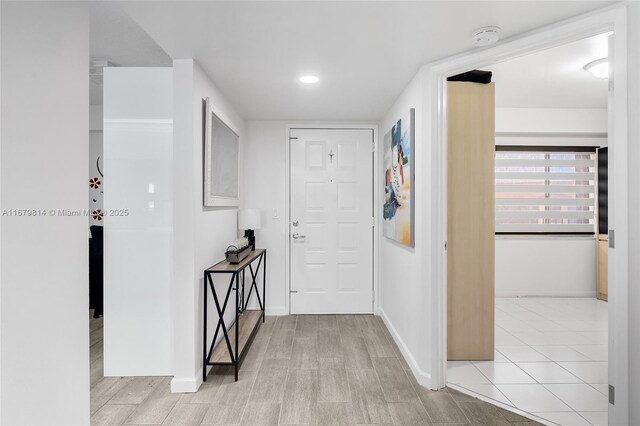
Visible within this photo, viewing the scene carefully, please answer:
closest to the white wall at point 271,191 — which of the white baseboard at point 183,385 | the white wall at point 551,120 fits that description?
the white baseboard at point 183,385

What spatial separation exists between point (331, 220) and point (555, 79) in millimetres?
2799

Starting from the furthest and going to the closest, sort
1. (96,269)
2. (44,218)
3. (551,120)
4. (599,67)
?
(551,120)
(96,269)
(599,67)
(44,218)

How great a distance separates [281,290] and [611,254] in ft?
10.8

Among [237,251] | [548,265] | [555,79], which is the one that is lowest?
[548,265]

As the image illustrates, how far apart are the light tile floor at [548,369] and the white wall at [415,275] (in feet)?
1.07

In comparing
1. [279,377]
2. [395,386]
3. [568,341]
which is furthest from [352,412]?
[568,341]

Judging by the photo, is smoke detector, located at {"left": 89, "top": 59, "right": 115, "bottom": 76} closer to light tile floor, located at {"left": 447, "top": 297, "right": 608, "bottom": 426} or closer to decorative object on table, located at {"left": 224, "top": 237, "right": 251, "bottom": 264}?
decorative object on table, located at {"left": 224, "top": 237, "right": 251, "bottom": 264}

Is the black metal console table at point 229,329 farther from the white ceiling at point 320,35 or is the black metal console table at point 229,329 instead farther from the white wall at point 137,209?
the white ceiling at point 320,35

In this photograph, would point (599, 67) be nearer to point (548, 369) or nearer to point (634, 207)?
point (634, 207)

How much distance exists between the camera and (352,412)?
88.0 inches

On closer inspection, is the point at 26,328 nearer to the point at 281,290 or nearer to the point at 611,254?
the point at 611,254

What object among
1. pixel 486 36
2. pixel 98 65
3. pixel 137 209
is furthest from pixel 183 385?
pixel 486 36

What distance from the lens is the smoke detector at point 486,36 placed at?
2027 millimetres

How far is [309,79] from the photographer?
2889mm
